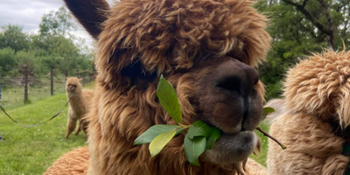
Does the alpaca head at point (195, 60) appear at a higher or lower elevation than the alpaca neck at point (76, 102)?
higher

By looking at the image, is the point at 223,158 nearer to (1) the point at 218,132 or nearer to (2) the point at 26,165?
(1) the point at 218,132

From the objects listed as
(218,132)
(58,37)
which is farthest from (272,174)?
(58,37)

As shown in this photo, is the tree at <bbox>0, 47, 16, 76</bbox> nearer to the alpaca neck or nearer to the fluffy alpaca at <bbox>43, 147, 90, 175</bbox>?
the alpaca neck

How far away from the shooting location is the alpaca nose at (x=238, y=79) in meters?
1.36

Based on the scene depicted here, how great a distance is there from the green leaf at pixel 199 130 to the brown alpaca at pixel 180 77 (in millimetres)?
40

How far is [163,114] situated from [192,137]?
0.30 m

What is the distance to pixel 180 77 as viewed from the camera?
5.00ft

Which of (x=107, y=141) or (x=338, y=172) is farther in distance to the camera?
(x=338, y=172)

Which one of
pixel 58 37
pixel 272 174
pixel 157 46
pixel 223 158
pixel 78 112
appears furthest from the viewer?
pixel 58 37

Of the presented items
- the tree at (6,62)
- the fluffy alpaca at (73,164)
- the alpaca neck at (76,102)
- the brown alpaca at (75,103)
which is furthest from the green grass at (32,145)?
the tree at (6,62)

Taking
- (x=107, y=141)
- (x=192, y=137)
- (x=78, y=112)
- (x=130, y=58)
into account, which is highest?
(x=130, y=58)

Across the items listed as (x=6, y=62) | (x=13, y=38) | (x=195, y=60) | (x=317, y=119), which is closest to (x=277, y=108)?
(x=317, y=119)

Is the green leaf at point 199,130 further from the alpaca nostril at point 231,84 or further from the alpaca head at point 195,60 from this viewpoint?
the alpaca nostril at point 231,84

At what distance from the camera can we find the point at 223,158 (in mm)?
1401
